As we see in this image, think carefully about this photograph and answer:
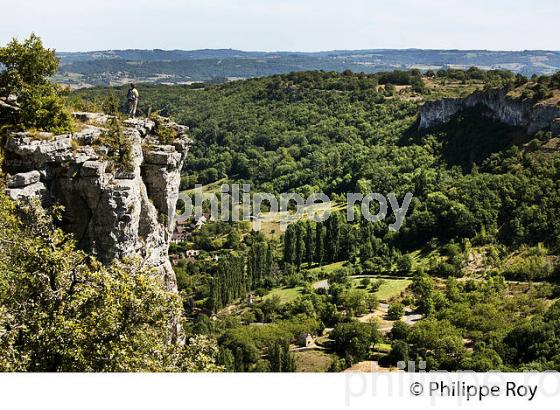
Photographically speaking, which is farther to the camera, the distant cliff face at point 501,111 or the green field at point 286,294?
the distant cliff face at point 501,111

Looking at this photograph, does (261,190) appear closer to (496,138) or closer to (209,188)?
(209,188)

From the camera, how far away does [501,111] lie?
71.0m

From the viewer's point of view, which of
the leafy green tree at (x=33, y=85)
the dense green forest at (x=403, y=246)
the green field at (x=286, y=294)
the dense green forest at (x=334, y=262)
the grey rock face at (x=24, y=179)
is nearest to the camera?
the dense green forest at (x=334, y=262)

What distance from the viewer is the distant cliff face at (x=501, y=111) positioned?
199 feet

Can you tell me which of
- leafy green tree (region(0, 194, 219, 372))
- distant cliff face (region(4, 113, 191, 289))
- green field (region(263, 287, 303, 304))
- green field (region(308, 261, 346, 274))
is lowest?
green field (region(263, 287, 303, 304))

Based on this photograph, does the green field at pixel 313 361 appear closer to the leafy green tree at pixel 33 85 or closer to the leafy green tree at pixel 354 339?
the leafy green tree at pixel 354 339

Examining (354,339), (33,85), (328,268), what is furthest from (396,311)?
(33,85)

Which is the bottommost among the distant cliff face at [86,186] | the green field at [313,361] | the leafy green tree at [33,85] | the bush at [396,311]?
the green field at [313,361]

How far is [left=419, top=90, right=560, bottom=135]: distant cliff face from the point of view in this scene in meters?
60.6

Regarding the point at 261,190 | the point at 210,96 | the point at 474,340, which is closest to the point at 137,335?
the point at 474,340

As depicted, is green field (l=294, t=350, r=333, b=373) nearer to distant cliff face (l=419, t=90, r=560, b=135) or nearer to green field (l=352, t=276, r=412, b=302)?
green field (l=352, t=276, r=412, b=302)

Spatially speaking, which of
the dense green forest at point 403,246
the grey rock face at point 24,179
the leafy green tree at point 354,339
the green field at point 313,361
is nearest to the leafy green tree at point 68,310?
the grey rock face at point 24,179

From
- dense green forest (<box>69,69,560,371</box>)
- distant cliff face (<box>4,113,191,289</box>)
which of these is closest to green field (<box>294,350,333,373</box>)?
dense green forest (<box>69,69,560,371</box>)

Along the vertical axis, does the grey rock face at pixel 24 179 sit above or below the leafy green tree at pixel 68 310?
above
